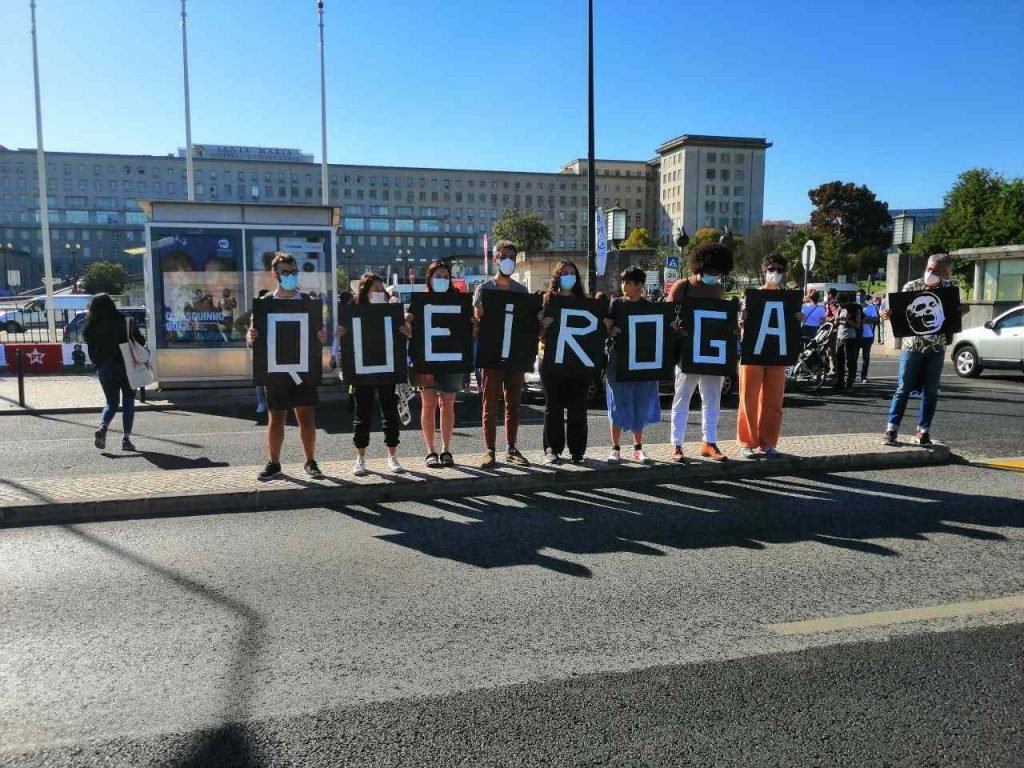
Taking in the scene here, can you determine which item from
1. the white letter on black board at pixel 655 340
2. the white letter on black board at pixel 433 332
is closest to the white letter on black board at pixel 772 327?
the white letter on black board at pixel 655 340

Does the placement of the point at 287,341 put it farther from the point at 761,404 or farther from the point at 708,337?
the point at 761,404

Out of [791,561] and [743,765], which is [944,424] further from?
[743,765]

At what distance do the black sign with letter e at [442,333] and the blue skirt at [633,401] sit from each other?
1.45m

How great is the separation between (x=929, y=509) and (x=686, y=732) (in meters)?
4.30

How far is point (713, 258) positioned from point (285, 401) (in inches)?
173

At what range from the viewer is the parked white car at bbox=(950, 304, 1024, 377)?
1683 cm

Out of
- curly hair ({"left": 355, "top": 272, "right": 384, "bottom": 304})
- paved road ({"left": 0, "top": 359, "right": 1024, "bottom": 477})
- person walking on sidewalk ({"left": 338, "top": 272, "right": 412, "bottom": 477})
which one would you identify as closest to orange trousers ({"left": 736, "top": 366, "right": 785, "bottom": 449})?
paved road ({"left": 0, "top": 359, "right": 1024, "bottom": 477})

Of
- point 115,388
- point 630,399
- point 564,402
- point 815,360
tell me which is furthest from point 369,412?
point 815,360

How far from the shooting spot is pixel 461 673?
3.56 m

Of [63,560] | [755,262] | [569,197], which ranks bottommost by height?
[63,560]

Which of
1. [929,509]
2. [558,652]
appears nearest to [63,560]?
[558,652]

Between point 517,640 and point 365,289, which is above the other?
point 365,289

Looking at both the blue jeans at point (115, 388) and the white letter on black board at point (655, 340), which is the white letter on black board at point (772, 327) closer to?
the white letter on black board at point (655, 340)

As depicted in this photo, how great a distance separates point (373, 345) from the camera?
24.1 feet
